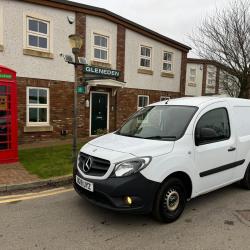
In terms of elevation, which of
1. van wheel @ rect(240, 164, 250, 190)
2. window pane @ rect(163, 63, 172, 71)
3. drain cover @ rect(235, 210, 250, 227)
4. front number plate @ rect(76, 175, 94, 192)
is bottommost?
drain cover @ rect(235, 210, 250, 227)

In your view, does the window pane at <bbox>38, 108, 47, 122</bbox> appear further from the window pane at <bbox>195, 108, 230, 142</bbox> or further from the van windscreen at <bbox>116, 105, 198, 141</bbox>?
the window pane at <bbox>195, 108, 230, 142</bbox>

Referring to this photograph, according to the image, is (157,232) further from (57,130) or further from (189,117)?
(57,130)

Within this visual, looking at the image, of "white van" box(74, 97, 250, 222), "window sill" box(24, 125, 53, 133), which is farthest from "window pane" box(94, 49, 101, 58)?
"white van" box(74, 97, 250, 222)

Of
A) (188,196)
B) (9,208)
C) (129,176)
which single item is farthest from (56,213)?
(188,196)

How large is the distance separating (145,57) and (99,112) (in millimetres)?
4288

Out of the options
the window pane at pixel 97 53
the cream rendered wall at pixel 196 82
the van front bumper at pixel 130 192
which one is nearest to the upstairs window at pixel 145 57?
the window pane at pixel 97 53

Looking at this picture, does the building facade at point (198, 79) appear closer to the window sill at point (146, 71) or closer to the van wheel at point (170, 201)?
the window sill at point (146, 71)

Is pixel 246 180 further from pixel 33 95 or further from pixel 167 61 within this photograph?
pixel 167 61

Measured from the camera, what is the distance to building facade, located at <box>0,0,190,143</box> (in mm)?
10477

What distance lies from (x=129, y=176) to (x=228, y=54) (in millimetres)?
14392

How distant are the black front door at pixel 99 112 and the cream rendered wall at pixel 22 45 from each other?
174 centimetres

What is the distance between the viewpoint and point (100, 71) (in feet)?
41.3

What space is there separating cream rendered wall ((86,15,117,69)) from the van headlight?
9375 mm

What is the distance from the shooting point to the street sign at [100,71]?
39.9 feet
